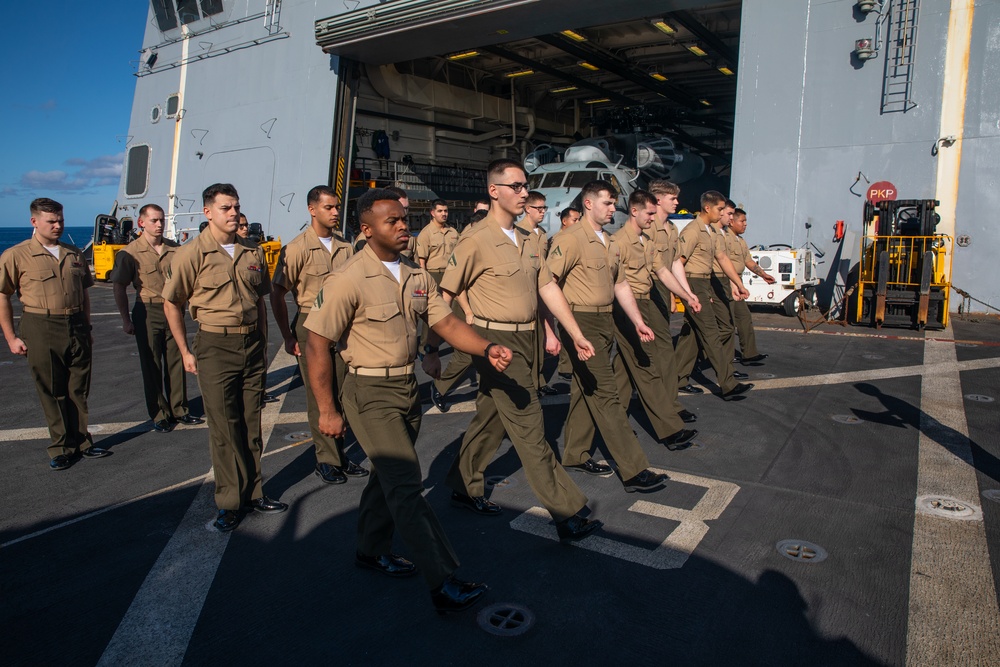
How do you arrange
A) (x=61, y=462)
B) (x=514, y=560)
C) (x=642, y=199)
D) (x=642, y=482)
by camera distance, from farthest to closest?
(x=642, y=199) → (x=61, y=462) → (x=642, y=482) → (x=514, y=560)

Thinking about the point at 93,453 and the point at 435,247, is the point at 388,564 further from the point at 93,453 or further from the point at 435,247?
the point at 435,247

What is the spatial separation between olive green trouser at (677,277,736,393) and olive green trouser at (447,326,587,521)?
2.95 meters

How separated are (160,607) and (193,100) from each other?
20656mm

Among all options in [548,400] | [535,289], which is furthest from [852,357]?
[535,289]

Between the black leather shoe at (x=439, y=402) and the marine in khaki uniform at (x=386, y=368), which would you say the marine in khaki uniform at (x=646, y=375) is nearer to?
the black leather shoe at (x=439, y=402)

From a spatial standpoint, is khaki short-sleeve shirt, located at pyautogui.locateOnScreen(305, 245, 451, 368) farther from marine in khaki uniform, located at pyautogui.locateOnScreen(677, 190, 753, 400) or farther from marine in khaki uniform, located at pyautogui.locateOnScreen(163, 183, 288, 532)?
marine in khaki uniform, located at pyautogui.locateOnScreen(677, 190, 753, 400)

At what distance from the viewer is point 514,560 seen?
11.4ft

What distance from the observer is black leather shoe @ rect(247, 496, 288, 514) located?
13.6ft

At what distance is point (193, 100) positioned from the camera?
2041cm

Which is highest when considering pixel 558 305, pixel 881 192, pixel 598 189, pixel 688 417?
pixel 881 192

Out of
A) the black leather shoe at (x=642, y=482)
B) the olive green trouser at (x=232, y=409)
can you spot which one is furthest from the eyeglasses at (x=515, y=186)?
the black leather shoe at (x=642, y=482)

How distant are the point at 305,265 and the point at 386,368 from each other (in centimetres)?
222

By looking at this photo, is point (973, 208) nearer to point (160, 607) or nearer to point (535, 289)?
point (535, 289)

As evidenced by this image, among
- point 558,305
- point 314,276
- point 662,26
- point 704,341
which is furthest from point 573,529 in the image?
point 662,26
